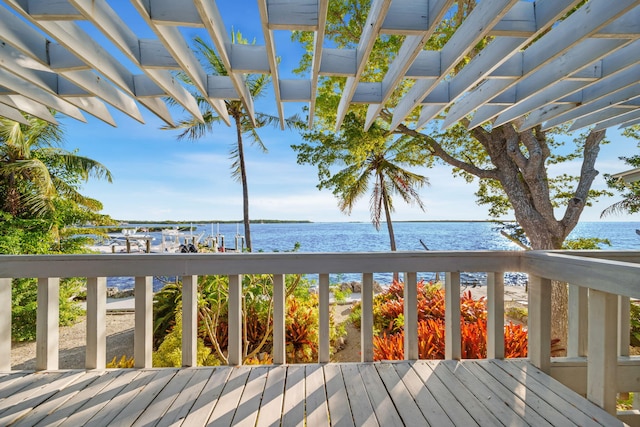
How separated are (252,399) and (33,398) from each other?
3.50 ft

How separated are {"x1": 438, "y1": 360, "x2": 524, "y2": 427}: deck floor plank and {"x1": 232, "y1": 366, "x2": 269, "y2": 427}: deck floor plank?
3.40ft

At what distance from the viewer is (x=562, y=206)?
24.2 feet

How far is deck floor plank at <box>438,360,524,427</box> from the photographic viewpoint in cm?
137

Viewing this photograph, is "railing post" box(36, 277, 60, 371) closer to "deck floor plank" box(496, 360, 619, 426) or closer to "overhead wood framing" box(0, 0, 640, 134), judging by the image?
"overhead wood framing" box(0, 0, 640, 134)

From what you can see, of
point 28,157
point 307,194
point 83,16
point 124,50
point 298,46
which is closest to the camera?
point 83,16

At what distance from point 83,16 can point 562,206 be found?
906 centimetres

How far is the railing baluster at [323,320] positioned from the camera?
6.07 feet

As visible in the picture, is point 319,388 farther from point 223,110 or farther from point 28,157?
point 28,157

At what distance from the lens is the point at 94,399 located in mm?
1518

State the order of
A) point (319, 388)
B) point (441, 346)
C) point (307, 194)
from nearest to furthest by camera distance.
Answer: point (319, 388) < point (441, 346) < point (307, 194)

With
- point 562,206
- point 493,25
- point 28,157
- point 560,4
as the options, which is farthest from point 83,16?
point 562,206

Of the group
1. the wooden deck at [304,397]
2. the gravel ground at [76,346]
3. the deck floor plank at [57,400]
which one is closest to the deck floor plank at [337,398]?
the wooden deck at [304,397]

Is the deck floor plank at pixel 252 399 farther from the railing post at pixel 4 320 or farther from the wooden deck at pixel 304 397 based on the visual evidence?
the railing post at pixel 4 320

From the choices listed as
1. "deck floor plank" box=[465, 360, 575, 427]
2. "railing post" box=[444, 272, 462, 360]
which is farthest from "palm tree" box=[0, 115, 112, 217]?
"deck floor plank" box=[465, 360, 575, 427]
